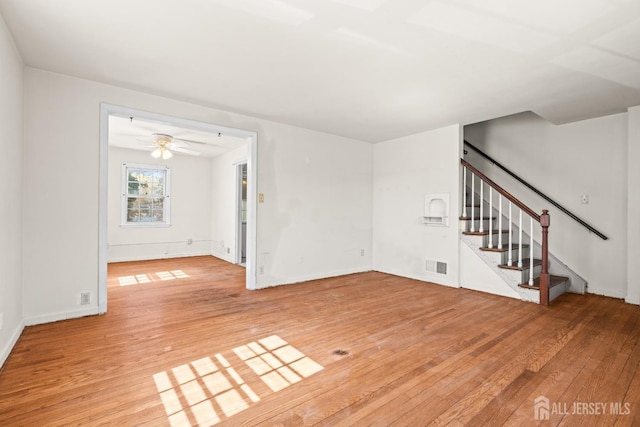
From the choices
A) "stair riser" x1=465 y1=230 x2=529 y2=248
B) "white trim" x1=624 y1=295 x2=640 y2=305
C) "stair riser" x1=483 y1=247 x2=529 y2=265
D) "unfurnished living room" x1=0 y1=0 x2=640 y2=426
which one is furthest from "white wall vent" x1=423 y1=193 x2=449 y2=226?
"white trim" x1=624 y1=295 x2=640 y2=305

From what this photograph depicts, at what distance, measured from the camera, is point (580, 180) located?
4.41 m

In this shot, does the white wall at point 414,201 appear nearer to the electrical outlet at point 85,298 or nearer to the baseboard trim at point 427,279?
the baseboard trim at point 427,279

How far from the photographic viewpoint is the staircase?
3768 millimetres

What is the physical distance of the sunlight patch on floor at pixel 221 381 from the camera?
5.61 ft

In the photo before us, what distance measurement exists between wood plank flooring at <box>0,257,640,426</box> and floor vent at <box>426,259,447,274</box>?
0.91 metres

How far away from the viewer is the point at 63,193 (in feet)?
10.1

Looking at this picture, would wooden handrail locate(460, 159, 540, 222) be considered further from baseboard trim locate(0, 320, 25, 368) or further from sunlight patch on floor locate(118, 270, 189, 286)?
baseboard trim locate(0, 320, 25, 368)

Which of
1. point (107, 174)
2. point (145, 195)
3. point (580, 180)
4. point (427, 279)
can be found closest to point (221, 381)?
point (107, 174)

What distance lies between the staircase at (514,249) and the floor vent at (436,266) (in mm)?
508

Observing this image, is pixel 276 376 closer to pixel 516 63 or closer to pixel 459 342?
pixel 459 342

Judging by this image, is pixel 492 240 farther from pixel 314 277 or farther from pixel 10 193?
pixel 10 193

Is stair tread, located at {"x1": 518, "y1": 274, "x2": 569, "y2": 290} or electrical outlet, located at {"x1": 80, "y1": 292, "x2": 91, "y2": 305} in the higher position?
stair tread, located at {"x1": 518, "y1": 274, "x2": 569, "y2": 290}

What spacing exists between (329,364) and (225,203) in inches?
219

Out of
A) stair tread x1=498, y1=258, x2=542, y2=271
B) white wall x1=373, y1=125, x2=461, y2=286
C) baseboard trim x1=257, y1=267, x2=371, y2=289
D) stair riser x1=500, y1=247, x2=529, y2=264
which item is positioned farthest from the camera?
white wall x1=373, y1=125, x2=461, y2=286
